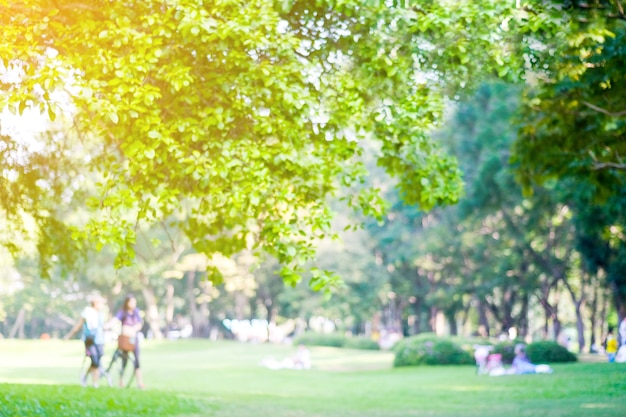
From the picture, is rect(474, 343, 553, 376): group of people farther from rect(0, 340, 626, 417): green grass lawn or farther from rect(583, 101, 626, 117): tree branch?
rect(583, 101, 626, 117): tree branch

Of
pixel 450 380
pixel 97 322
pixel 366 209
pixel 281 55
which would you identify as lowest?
pixel 450 380

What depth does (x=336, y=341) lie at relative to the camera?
50156 millimetres

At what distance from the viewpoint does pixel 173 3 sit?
893 centimetres

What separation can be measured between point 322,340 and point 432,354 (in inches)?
768

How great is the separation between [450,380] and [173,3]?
17.6 meters

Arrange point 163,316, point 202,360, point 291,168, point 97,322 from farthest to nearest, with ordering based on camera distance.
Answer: point 163,316 → point 202,360 → point 97,322 → point 291,168

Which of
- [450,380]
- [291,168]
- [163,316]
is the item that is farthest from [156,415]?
[163,316]

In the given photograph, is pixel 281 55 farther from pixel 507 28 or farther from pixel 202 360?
pixel 202 360

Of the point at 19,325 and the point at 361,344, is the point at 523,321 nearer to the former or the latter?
the point at 361,344

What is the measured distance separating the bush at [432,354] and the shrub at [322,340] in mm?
18342

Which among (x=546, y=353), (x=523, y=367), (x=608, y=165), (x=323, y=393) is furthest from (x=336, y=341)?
(x=608, y=165)

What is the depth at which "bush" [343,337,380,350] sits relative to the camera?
158 feet

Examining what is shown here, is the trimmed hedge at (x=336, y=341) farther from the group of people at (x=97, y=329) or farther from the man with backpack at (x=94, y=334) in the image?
the man with backpack at (x=94, y=334)

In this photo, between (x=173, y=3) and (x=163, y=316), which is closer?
(x=173, y=3)
